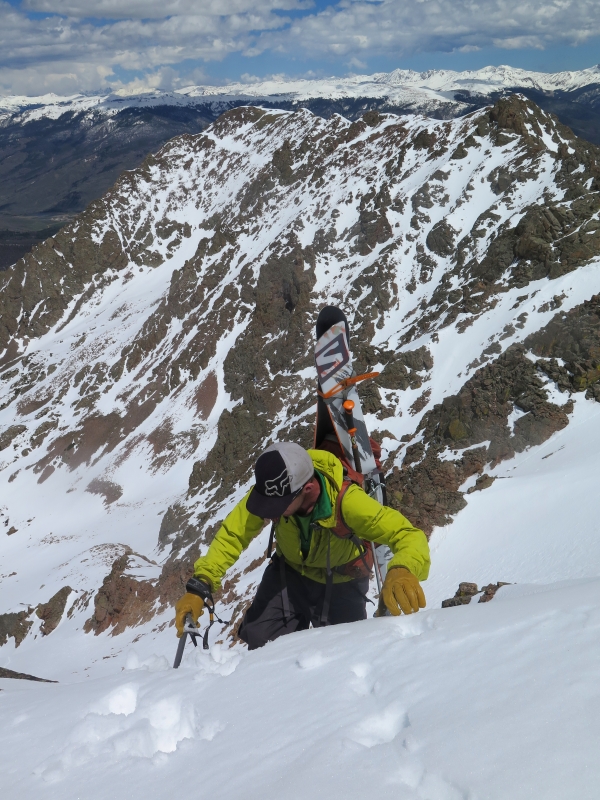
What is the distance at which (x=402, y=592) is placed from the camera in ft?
14.2

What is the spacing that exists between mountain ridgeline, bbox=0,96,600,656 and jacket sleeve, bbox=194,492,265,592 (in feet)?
29.5

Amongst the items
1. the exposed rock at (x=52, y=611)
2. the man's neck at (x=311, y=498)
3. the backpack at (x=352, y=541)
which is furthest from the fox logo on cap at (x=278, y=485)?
the exposed rock at (x=52, y=611)

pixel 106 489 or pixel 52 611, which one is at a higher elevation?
pixel 52 611

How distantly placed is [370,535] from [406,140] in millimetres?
72702

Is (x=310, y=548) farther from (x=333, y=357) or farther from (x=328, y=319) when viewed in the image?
(x=328, y=319)

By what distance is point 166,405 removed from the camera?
68.0 meters

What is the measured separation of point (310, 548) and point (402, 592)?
1.31m

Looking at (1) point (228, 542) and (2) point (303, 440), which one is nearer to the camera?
(1) point (228, 542)

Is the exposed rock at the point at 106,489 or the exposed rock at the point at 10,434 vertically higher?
the exposed rock at the point at 10,434

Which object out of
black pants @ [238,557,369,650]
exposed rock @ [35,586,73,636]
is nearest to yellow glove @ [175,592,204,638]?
black pants @ [238,557,369,650]

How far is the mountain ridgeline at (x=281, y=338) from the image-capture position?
75.9ft

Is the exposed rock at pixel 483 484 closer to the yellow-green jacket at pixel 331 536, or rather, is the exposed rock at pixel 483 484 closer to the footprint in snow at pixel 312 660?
the yellow-green jacket at pixel 331 536

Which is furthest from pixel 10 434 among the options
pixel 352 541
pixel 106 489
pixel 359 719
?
pixel 359 719

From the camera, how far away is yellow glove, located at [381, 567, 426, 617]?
14.1 ft
